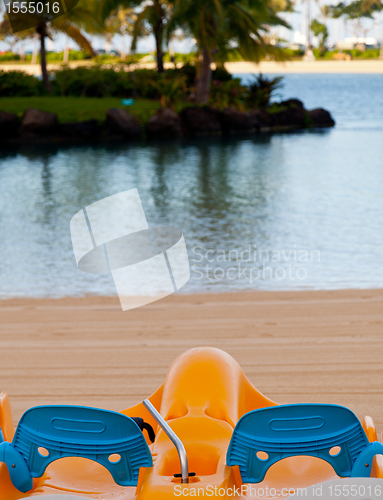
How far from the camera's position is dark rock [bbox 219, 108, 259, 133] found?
22.2m

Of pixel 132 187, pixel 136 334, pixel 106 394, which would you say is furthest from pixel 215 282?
pixel 132 187

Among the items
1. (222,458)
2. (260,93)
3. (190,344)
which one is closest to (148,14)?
(260,93)

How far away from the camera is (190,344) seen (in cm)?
427

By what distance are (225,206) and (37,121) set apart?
11.6 meters

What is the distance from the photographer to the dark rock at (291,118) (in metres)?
24.1

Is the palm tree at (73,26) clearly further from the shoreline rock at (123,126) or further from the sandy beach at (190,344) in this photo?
the sandy beach at (190,344)

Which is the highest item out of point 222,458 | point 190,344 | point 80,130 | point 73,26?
point 73,26

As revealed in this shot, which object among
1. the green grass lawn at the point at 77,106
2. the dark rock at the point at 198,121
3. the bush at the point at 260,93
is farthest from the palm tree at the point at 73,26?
the bush at the point at 260,93

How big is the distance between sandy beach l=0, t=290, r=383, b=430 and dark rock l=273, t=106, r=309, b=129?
63.6 ft

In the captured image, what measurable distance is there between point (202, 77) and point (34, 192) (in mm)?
12552

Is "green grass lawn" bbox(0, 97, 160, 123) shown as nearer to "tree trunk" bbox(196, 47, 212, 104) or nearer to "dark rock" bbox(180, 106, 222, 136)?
"dark rock" bbox(180, 106, 222, 136)

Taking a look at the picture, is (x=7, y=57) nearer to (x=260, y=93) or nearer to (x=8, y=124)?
(x=260, y=93)

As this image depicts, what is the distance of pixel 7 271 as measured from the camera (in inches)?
286

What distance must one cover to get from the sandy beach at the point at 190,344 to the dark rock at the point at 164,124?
16.0 meters
